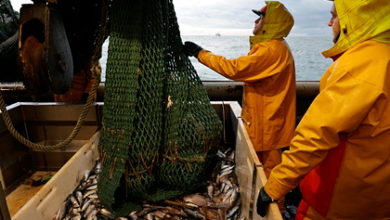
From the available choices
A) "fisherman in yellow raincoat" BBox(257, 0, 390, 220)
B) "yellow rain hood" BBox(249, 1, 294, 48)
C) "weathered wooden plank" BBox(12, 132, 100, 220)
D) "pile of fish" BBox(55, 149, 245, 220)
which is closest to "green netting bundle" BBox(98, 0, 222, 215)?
"pile of fish" BBox(55, 149, 245, 220)

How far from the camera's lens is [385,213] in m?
1.78

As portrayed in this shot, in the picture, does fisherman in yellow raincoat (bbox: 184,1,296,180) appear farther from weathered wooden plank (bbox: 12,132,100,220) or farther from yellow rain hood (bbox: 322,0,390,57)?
weathered wooden plank (bbox: 12,132,100,220)

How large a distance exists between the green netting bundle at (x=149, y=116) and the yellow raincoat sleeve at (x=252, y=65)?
0.61 meters

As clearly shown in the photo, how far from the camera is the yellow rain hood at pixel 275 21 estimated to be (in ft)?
9.84

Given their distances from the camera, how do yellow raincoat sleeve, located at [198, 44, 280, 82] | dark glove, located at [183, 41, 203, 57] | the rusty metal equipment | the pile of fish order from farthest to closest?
1. dark glove, located at [183, 41, 203, 57]
2. yellow raincoat sleeve, located at [198, 44, 280, 82]
3. the pile of fish
4. the rusty metal equipment

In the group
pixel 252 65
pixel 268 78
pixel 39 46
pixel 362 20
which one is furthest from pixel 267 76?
pixel 39 46

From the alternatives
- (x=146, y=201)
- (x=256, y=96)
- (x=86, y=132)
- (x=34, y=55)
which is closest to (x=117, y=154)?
(x=146, y=201)

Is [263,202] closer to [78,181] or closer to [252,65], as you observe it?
[252,65]

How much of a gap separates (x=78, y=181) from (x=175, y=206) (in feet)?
3.45

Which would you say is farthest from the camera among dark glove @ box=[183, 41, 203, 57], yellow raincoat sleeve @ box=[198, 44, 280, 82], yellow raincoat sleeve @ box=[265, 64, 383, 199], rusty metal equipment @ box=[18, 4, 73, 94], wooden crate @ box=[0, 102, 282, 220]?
dark glove @ box=[183, 41, 203, 57]

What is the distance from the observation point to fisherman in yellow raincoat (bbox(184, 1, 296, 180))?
117 inches

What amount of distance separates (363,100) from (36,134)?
4.00m

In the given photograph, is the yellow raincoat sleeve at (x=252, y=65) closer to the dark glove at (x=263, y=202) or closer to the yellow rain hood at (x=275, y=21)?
the yellow rain hood at (x=275, y=21)

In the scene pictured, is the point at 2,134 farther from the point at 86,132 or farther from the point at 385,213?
the point at 385,213
